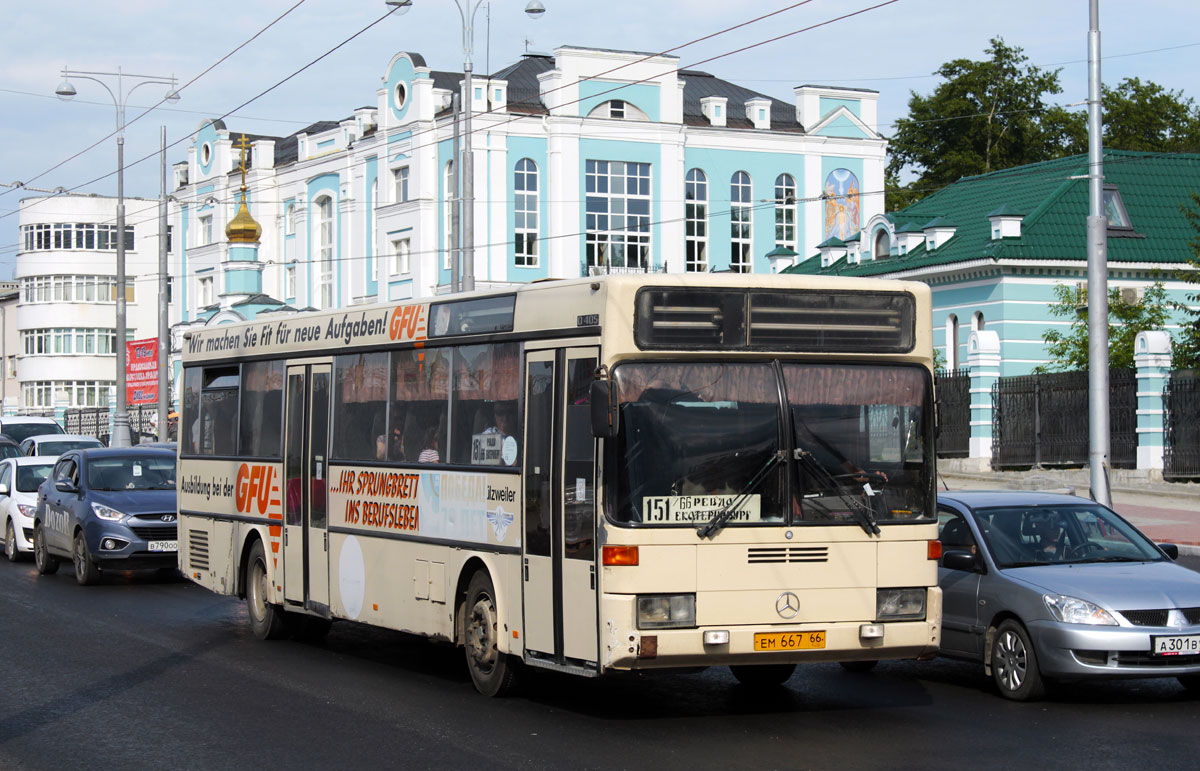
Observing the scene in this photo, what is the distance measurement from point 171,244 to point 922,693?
81396mm

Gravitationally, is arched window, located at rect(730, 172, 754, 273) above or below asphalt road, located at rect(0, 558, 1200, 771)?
above

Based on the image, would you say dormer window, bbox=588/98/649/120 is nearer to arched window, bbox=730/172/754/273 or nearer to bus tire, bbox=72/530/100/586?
arched window, bbox=730/172/754/273

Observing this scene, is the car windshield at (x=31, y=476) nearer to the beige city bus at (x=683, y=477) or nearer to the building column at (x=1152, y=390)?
the beige city bus at (x=683, y=477)

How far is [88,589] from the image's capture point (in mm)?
19719

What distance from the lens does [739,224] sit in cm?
6506

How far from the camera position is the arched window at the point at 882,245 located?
4797cm

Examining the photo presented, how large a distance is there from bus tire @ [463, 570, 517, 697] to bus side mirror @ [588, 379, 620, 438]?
7.01 ft

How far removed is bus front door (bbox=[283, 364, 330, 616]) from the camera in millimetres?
13938

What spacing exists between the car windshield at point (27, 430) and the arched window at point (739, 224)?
1118 inches

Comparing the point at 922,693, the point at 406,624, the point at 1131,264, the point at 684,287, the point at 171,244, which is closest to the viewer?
the point at 684,287

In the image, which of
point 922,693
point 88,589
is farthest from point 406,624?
point 88,589

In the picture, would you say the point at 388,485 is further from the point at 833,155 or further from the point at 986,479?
the point at 833,155

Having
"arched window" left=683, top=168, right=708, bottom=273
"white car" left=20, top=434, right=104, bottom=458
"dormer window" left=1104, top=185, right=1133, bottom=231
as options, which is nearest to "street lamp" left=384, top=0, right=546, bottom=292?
"white car" left=20, top=434, right=104, bottom=458

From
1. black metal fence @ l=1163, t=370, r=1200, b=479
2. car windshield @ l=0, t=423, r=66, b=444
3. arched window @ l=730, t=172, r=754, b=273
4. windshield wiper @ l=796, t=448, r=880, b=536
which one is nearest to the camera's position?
windshield wiper @ l=796, t=448, r=880, b=536
